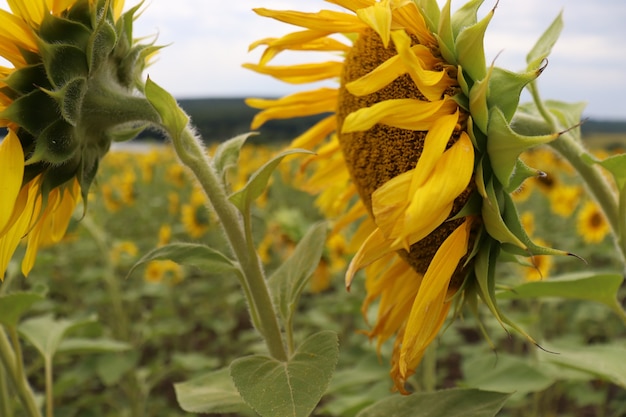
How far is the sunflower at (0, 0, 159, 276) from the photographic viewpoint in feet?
2.39

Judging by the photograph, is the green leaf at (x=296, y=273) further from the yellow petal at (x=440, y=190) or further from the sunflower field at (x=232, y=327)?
the yellow petal at (x=440, y=190)

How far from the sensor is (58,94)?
0.71 metres

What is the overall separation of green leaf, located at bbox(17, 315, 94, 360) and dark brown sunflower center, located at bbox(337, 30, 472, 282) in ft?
2.88

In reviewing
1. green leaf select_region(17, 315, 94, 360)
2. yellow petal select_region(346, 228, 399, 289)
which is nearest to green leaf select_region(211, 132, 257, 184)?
yellow petal select_region(346, 228, 399, 289)

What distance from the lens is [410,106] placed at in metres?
0.69

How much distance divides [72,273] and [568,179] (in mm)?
5298

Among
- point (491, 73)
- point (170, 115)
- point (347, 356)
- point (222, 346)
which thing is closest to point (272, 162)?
point (170, 115)

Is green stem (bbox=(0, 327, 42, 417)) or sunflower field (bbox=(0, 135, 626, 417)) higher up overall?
green stem (bbox=(0, 327, 42, 417))

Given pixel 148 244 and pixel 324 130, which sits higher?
pixel 324 130

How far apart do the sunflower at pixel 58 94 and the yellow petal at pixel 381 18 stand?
0.29m

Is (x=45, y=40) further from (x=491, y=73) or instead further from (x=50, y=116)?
(x=491, y=73)

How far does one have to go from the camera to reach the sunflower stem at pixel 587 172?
32.9 inches

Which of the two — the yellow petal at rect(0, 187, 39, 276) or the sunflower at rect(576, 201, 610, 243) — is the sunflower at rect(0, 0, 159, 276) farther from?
the sunflower at rect(576, 201, 610, 243)

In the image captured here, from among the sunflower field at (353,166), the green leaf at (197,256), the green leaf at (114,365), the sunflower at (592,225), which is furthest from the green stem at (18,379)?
the sunflower at (592,225)
